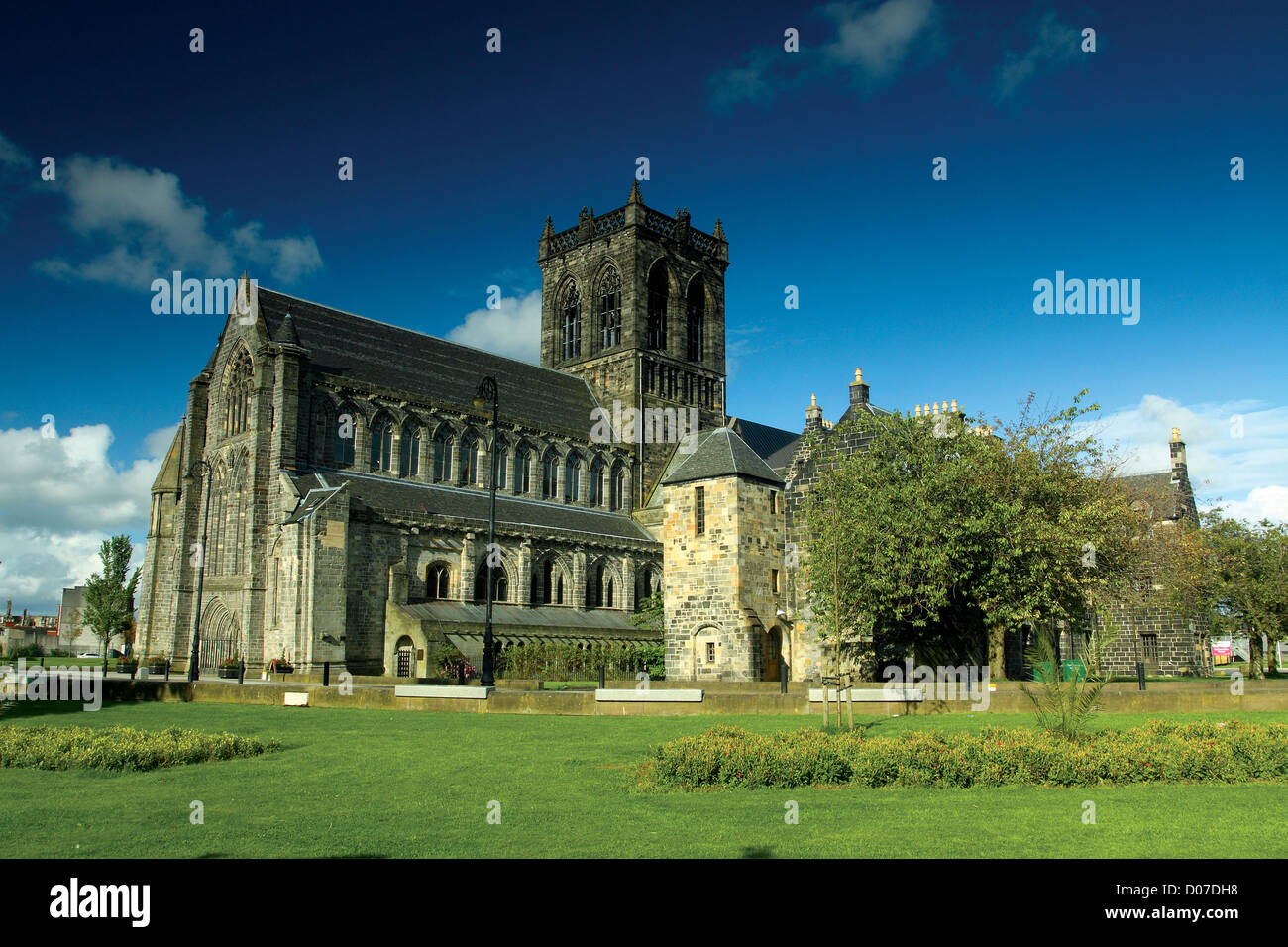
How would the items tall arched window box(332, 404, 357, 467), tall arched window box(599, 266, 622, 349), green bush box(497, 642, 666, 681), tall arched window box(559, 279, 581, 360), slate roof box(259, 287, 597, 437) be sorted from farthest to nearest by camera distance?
tall arched window box(559, 279, 581, 360) < tall arched window box(599, 266, 622, 349) < slate roof box(259, 287, 597, 437) < tall arched window box(332, 404, 357, 467) < green bush box(497, 642, 666, 681)

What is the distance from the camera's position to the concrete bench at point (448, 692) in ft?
75.2

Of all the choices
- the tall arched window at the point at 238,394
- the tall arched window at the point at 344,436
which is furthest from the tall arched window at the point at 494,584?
the tall arched window at the point at 238,394

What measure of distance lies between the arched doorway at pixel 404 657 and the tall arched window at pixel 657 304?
32097 mm

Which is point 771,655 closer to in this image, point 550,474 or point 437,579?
point 437,579

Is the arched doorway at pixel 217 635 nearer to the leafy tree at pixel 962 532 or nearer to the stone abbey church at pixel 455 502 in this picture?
the stone abbey church at pixel 455 502

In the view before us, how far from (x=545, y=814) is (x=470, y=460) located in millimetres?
44991

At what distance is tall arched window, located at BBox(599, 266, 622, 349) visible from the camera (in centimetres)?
6769

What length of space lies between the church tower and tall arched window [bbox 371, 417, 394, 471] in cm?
1577

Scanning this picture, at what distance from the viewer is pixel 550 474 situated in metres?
58.5

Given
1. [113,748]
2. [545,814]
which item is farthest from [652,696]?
[545,814]

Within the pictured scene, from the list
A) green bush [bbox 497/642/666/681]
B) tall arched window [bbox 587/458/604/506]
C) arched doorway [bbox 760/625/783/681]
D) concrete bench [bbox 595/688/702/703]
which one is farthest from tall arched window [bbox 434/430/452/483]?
concrete bench [bbox 595/688/702/703]

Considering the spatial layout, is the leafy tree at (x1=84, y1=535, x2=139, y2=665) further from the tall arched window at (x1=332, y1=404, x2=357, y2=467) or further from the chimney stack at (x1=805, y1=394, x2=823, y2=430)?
the chimney stack at (x1=805, y1=394, x2=823, y2=430)
